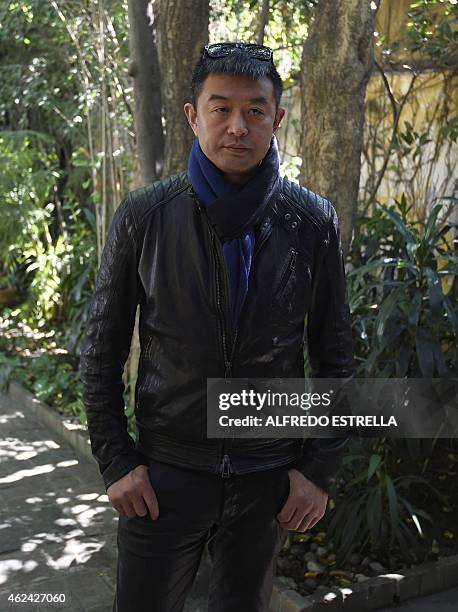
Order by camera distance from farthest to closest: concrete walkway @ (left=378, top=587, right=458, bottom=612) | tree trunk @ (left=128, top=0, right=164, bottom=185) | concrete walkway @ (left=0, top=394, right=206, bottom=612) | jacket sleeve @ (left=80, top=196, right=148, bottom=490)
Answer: tree trunk @ (left=128, top=0, right=164, bottom=185), concrete walkway @ (left=0, top=394, right=206, bottom=612), concrete walkway @ (left=378, top=587, right=458, bottom=612), jacket sleeve @ (left=80, top=196, right=148, bottom=490)

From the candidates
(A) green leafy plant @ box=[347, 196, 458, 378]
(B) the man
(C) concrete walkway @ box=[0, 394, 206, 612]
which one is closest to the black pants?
(B) the man

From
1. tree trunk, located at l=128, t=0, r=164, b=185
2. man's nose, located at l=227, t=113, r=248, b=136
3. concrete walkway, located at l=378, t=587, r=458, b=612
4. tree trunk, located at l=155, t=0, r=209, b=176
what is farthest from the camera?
tree trunk, located at l=128, t=0, r=164, b=185

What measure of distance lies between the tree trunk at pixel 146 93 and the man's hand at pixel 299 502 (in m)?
3.12

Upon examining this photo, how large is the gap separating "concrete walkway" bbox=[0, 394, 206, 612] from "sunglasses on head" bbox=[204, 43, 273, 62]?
2443mm

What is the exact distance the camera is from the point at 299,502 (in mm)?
2002

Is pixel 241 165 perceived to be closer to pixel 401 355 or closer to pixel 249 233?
pixel 249 233

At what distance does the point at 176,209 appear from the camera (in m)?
1.96

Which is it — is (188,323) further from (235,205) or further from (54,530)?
(54,530)

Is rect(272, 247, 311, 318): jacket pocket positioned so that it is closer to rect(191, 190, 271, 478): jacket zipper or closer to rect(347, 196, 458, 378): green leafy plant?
rect(191, 190, 271, 478): jacket zipper

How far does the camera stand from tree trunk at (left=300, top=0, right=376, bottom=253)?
11.3 ft

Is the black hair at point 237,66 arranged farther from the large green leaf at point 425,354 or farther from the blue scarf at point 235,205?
the large green leaf at point 425,354

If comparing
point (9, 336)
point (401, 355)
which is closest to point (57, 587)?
point (401, 355)

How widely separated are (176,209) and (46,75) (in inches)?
306

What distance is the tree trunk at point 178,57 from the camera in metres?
4.16
